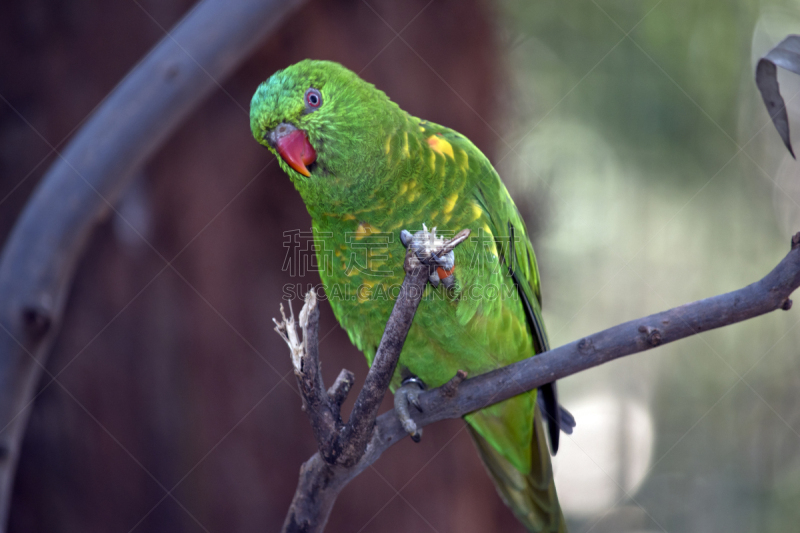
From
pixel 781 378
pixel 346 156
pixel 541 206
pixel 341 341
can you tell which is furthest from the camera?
pixel 781 378

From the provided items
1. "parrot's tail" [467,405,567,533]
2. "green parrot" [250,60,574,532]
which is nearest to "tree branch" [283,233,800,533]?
"green parrot" [250,60,574,532]

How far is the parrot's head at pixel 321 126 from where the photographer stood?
135 centimetres

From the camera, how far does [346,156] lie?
1.38 m

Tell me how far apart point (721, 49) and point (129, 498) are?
3.93 meters

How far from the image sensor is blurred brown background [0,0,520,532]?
195 centimetres

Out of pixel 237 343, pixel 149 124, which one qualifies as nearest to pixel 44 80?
pixel 149 124

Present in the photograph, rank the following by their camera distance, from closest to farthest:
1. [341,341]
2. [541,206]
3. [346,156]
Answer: [346,156]
[341,341]
[541,206]

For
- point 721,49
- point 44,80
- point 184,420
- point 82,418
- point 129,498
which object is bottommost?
point 129,498

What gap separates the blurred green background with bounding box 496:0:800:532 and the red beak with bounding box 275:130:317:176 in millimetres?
1838

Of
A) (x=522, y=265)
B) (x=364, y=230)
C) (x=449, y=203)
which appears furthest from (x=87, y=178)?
(x=522, y=265)

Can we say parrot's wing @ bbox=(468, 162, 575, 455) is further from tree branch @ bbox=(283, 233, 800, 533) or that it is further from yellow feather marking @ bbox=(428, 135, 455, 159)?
tree branch @ bbox=(283, 233, 800, 533)

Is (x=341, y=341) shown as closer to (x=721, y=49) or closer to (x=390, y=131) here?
(x=390, y=131)

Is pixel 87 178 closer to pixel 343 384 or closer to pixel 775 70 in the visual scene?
pixel 343 384

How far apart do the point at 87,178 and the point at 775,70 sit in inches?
67.7
